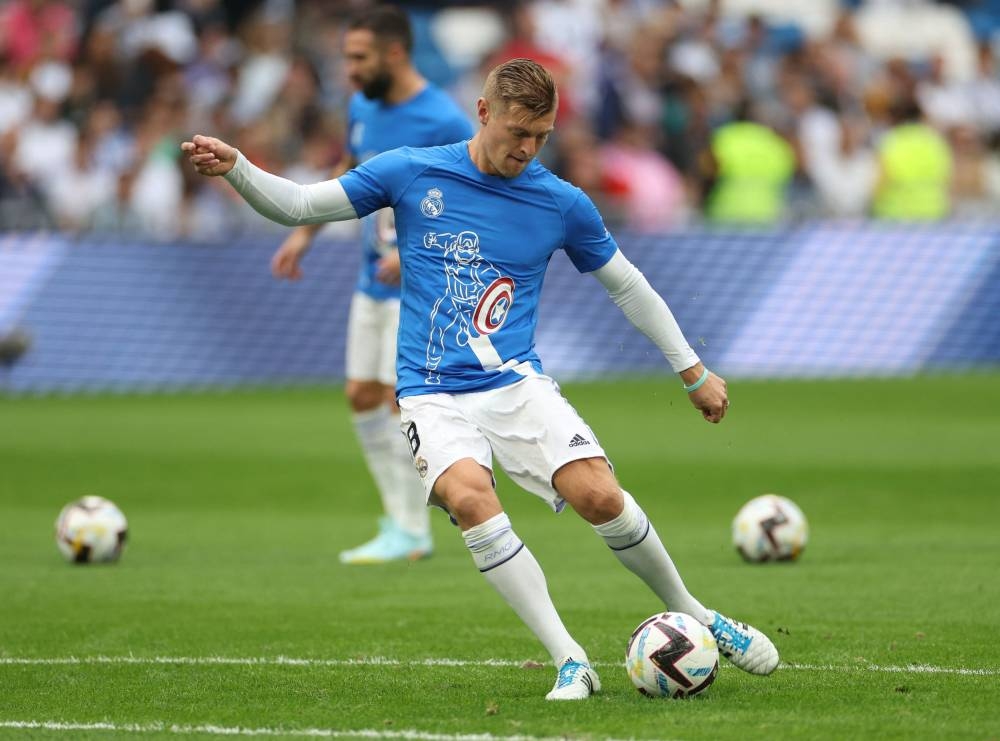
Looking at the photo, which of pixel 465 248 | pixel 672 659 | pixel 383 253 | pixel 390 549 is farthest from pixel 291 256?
pixel 672 659

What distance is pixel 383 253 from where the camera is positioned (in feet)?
35.0

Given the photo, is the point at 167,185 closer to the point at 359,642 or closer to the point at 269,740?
the point at 359,642

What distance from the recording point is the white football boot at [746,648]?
22.5 feet

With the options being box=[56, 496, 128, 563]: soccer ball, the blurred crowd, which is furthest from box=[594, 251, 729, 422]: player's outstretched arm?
the blurred crowd

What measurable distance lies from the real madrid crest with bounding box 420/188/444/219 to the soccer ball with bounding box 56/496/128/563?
15.0ft

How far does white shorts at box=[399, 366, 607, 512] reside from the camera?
6.76 metres

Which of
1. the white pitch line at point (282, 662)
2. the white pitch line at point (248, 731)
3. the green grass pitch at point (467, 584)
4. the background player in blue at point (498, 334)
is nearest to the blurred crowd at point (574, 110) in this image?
the green grass pitch at point (467, 584)

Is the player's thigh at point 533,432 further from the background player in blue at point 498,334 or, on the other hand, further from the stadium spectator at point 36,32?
the stadium spectator at point 36,32

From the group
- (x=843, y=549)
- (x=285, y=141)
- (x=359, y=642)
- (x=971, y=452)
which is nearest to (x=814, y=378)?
(x=971, y=452)

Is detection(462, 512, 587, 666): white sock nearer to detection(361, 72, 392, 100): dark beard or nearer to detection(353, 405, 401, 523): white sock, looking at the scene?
detection(353, 405, 401, 523): white sock

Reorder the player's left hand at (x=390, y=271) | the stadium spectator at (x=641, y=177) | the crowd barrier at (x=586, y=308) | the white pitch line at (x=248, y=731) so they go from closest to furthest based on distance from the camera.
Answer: the white pitch line at (x=248, y=731), the player's left hand at (x=390, y=271), the crowd barrier at (x=586, y=308), the stadium spectator at (x=641, y=177)

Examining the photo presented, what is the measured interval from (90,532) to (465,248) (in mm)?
4666

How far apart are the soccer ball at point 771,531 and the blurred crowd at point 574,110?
400 inches

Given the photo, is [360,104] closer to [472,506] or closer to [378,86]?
[378,86]
